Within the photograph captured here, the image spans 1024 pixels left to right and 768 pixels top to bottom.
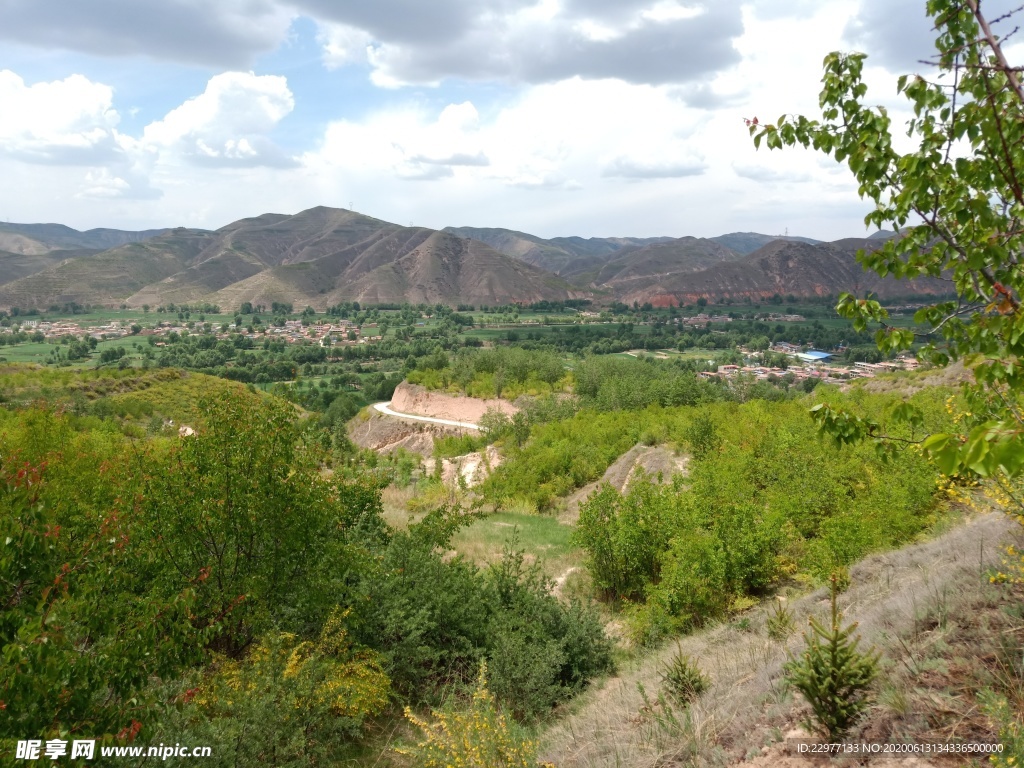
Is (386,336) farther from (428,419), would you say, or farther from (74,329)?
(428,419)

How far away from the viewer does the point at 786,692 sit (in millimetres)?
4883

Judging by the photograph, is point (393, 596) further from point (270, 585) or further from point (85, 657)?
point (85, 657)

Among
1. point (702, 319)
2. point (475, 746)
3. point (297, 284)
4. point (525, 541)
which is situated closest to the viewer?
point (475, 746)

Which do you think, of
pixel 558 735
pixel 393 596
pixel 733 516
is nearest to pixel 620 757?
pixel 558 735

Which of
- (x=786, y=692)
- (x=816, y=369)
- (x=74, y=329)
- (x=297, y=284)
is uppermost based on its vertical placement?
(x=297, y=284)

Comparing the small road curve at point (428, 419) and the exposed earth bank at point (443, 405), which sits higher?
the exposed earth bank at point (443, 405)

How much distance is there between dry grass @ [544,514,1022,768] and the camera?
→ 4113mm

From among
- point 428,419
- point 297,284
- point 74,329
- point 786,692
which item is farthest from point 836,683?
point 297,284

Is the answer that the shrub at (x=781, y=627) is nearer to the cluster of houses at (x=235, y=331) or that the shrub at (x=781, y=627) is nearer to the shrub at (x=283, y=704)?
the shrub at (x=283, y=704)

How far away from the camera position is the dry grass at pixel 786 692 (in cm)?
411

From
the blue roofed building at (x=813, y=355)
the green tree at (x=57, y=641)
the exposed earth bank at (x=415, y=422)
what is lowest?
the exposed earth bank at (x=415, y=422)

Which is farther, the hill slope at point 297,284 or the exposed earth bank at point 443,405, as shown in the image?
the hill slope at point 297,284

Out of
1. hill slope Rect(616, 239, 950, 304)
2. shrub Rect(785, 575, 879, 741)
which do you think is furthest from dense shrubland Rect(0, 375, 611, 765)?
hill slope Rect(616, 239, 950, 304)

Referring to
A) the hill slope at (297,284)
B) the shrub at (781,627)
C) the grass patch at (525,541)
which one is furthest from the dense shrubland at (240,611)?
the hill slope at (297,284)
